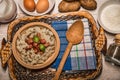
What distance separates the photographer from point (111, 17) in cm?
102

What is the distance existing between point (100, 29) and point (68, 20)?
0.13 m

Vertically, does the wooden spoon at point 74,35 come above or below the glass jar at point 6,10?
below

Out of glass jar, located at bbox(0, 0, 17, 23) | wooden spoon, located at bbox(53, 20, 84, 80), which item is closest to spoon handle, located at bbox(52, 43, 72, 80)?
wooden spoon, located at bbox(53, 20, 84, 80)

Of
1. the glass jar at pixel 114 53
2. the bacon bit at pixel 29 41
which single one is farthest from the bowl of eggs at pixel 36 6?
the glass jar at pixel 114 53

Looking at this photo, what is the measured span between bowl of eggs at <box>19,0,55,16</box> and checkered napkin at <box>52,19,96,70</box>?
2.7 inches

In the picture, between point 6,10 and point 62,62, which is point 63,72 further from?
point 6,10

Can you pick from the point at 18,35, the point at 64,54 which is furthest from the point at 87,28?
the point at 18,35

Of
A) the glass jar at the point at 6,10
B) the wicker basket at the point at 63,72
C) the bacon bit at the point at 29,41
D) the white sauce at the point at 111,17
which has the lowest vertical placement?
the wicker basket at the point at 63,72

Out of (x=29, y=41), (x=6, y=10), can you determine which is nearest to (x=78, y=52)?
(x=29, y=41)

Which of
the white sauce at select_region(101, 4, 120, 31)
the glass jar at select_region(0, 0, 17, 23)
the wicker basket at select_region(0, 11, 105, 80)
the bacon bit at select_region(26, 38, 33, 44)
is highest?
the glass jar at select_region(0, 0, 17, 23)

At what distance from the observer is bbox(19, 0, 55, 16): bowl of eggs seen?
999mm

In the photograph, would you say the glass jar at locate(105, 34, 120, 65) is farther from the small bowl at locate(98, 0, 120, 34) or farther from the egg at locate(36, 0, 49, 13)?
the egg at locate(36, 0, 49, 13)

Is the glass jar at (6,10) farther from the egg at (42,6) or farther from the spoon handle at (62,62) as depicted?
the spoon handle at (62,62)

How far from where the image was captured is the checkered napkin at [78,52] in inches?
37.3
